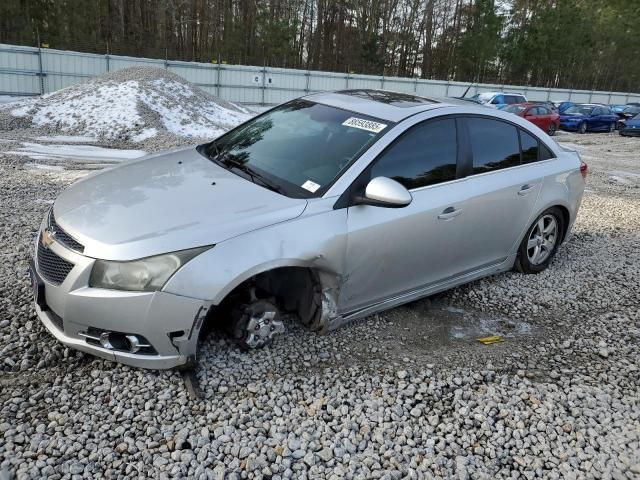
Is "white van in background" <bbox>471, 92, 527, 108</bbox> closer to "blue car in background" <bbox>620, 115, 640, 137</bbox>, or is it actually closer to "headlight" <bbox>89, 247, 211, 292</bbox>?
"blue car in background" <bbox>620, 115, 640, 137</bbox>

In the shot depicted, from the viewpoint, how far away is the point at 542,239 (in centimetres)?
506

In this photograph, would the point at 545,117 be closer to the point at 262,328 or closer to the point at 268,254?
the point at 262,328

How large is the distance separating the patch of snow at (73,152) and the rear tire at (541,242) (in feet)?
26.7

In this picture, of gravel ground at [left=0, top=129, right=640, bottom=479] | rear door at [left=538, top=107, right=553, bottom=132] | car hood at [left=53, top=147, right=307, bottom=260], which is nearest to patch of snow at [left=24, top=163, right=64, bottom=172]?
gravel ground at [left=0, top=129, right=640, bottom=479]

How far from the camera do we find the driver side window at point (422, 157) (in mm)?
3629

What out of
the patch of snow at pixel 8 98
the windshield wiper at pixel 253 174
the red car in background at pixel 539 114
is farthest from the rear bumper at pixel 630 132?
the windshield wiper at pixel 253 174

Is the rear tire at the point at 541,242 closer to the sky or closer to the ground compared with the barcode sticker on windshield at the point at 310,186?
closer to the ground

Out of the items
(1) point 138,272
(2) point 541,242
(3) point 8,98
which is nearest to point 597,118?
(2) point 541,242

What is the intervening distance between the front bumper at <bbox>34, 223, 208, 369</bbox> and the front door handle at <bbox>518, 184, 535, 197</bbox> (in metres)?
2.93

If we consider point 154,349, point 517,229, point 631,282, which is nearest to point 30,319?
point 154,349

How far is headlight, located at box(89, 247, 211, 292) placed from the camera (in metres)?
2.79

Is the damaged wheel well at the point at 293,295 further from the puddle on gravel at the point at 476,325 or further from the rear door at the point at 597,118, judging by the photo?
the rear door at the point at 597,118

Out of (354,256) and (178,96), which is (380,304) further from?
(178,96)

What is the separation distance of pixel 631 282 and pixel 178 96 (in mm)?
12998
